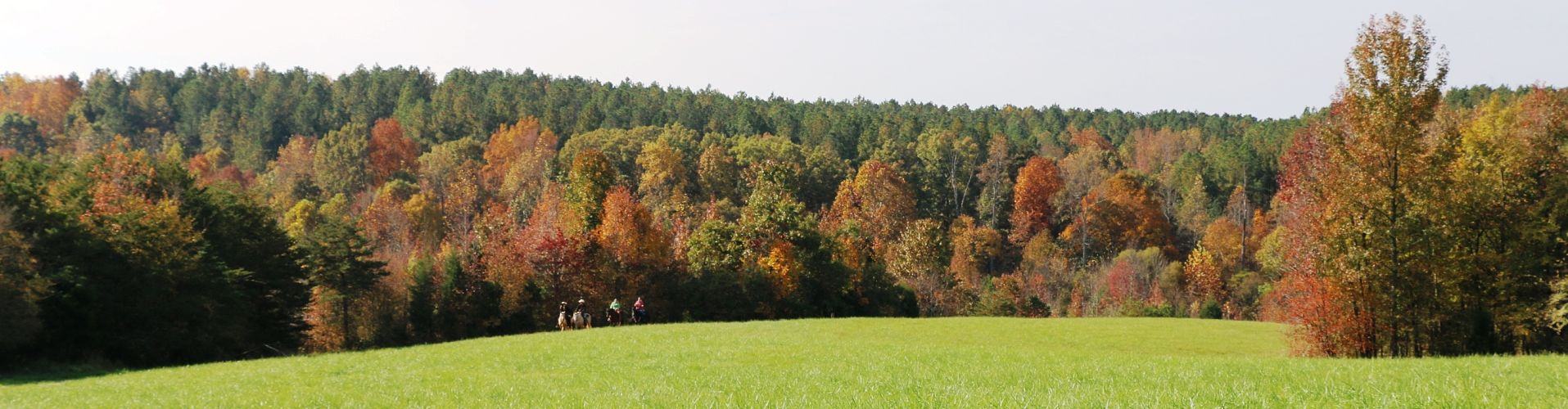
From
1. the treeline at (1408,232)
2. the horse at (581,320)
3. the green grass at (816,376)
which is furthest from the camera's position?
the horse at (581,320)

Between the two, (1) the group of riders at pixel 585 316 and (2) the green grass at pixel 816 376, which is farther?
(1) the group of riders at pixel 585 316

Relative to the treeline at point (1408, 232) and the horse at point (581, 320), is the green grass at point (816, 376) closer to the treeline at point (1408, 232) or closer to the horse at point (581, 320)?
the treeline at point (1408, 232)

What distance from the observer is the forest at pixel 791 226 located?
34.5m

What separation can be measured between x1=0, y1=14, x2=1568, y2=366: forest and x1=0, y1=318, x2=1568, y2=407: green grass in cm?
739

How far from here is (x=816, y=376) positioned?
67.0ft

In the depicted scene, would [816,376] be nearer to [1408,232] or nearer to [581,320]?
[1408,232]

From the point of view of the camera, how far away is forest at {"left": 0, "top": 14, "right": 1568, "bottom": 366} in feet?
113

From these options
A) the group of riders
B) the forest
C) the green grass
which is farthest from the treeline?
the group of riders

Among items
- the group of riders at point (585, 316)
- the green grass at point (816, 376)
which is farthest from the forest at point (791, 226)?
the group of riders at point (585, 316)

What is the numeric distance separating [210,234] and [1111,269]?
3376 inches

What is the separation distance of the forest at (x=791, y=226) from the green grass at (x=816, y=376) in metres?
7.39

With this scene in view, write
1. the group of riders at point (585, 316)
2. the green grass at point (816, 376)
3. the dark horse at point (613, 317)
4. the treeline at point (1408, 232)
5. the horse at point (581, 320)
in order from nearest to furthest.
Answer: the green grass at point (816, 376), the treeline at point (1408, 232), the horse at point (581, 320), the group of riders at point (585, 316), the dark horse at point (613, 317)

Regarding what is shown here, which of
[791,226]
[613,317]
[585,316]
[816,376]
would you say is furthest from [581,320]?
[816,376]

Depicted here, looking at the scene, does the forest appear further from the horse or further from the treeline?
the horse
